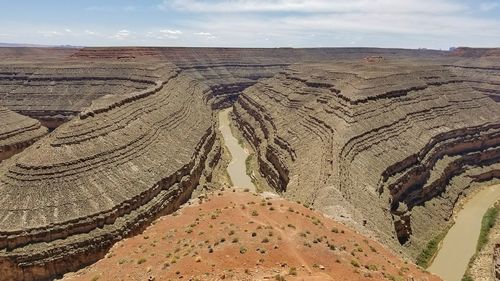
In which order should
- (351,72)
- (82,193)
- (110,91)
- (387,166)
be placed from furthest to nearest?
(110,91)
(351,72)
(387,166)
(82,193)

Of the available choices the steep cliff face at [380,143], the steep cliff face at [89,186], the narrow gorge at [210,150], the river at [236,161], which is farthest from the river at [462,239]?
the steep cliff face at [89,186]

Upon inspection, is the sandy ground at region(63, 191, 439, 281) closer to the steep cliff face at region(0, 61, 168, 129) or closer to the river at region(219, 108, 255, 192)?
the river at region(219, 108, 255, 192)

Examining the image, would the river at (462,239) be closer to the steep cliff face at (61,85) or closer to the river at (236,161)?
the river at (236,161)

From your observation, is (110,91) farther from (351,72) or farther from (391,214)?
(391,214)

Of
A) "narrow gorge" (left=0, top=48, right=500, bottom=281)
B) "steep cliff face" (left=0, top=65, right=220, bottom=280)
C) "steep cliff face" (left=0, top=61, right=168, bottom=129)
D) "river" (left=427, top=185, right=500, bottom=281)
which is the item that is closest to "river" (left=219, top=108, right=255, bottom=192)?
"narrow gorge" (left=0, top=48, right=500, bottom=281)

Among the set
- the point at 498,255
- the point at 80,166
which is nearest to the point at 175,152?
the point at 80,166

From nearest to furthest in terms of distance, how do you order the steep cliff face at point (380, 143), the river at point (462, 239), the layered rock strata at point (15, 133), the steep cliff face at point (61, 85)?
the river at point (462, 239) → the steep cliff face at point (380, 143) → the layered rock strata at point (15, 133) → the steep cliff face at point (61, 85)
